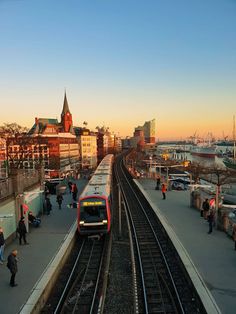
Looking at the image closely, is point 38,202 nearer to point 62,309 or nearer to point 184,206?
point 184,206

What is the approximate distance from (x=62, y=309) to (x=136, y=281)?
3.25 meters

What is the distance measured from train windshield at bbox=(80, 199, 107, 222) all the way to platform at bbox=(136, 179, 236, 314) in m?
4.06

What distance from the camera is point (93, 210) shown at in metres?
15.8

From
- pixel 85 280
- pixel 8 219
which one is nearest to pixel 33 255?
pixel 85 280

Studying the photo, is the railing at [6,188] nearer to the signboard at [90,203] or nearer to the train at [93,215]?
the train at [93,215]

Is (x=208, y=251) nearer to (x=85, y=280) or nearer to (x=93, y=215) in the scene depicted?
(x=85, y=280)

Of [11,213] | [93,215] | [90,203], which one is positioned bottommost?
[93,215]

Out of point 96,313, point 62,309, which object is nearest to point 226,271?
point 96,313

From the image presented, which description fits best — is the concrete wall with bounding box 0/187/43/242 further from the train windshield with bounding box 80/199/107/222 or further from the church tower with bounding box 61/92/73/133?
the church tower with bounding box 61/92/73/133

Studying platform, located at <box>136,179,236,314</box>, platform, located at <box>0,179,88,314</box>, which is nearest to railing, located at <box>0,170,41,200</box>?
platform, located at <box>0,179,88,314</box>

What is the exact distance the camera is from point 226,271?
1104cm

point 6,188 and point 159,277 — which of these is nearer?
point 159,277

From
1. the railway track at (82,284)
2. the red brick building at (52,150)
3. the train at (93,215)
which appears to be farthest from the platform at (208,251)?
the red brick building at (52,150)

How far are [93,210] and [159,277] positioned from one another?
526 cm
